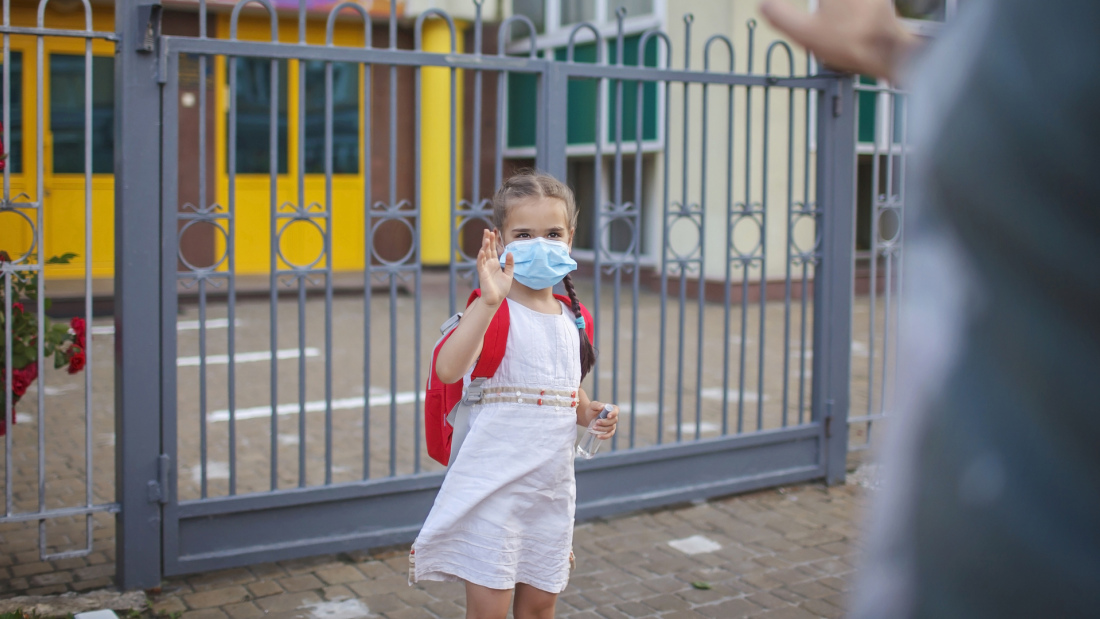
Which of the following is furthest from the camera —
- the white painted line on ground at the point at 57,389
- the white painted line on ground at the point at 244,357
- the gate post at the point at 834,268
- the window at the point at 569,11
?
the window at the point at 569,11

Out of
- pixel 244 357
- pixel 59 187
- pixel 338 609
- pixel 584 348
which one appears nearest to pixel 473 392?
pixel 584 348

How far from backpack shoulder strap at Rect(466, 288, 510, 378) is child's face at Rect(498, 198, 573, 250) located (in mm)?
201

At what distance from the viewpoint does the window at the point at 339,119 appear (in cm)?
1414

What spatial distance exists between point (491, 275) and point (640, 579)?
2167 millimetres

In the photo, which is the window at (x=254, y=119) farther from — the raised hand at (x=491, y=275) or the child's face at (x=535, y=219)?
the raised hand at (x=491, y=275)

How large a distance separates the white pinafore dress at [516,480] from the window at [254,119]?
11762 mm

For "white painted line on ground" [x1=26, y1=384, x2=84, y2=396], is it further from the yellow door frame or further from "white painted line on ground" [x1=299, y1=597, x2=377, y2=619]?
"white painted line on ground" [x1=299, y1=597, x2=377, y2=619]

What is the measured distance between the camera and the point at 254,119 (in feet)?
46.0

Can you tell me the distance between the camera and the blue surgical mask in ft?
8.98

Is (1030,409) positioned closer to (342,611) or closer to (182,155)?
(342,611)

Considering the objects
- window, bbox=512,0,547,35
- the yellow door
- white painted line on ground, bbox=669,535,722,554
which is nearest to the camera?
white painted line on ground, bbox=669,535,722,554

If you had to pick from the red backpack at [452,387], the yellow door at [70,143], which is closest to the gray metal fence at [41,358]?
the red backpack at [452,387]

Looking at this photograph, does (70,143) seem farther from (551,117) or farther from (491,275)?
(491,275)

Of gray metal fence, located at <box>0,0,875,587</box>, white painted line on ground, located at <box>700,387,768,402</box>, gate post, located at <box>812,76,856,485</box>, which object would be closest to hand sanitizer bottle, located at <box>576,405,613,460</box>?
gray metal fence, located at <box>0,0,875,587</box>
